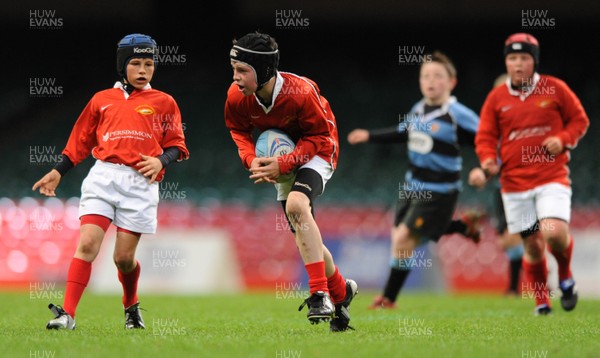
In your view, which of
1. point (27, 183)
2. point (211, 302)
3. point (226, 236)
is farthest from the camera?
point (27, 183)

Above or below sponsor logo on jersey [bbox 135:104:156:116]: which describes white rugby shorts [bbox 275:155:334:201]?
below

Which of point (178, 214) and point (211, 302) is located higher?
point (178, 214)

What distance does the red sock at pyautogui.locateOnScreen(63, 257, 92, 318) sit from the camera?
5770 mm

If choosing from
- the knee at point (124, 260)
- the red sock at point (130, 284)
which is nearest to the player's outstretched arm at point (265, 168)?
the knee at point (124, 260)

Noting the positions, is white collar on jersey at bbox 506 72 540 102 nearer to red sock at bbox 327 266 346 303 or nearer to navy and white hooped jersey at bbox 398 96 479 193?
navy and white hooped jersey at bbox 398 96 479 193

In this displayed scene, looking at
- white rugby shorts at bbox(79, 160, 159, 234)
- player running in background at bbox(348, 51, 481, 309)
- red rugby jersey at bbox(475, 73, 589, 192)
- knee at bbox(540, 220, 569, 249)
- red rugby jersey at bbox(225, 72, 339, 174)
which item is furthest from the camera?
player running in background at bbox(348, 51, 481, 309)

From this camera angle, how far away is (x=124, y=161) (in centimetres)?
600

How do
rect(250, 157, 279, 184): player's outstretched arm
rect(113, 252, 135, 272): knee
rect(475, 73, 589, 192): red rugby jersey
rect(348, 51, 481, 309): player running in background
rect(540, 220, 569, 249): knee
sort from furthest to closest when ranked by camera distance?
rect(348, 51, 481, 309): player running in background, rect(475, 73, 589, 192): red rugby jersey, rect(540, 220, 569, 249): knee, rect(113, 252, 135, 272): knee, rect(250, 157, 279, 184): player's outstretched arm

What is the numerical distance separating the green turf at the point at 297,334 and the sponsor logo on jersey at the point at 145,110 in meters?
1.46

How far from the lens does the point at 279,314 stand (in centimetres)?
797

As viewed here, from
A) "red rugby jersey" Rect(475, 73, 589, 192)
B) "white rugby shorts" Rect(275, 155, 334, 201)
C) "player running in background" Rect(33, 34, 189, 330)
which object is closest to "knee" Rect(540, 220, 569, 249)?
"red rugby jersey" Rect(475, 73, 589, 192)

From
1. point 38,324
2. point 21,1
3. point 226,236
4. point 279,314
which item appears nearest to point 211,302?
point 279,314

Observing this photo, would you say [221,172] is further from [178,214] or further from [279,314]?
[279,314]

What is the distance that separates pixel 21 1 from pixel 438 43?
1017cm
